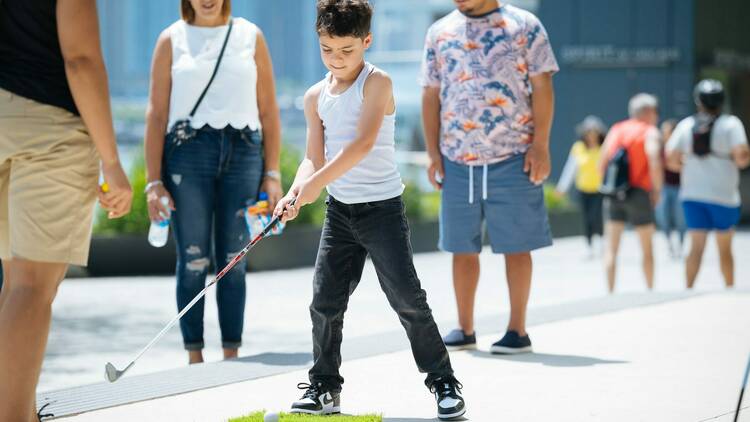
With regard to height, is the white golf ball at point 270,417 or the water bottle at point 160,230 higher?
the water bottle at point 160,230

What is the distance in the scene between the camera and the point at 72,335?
884cm

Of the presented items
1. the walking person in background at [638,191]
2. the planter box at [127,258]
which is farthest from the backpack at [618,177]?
the planter box at [127,258]

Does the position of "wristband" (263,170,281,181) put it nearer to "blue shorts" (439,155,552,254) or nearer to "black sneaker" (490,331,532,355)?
"blue shorts" (439,155,552,254)

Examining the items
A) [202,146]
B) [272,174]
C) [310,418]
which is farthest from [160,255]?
[310,418]

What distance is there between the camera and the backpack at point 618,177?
10531 mm

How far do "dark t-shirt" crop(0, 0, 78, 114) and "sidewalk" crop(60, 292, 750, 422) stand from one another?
1302mm

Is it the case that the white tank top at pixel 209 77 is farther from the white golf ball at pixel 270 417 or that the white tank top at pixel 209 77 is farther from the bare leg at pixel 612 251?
the bare leg at pixel 612 251

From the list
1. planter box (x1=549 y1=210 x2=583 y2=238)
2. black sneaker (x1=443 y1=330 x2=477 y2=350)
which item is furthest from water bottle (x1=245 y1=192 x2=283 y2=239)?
planter box (x1=549 y1=210 x2=583 y2=238)

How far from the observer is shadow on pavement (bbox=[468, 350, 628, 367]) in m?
5.85

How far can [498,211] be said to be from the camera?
629 cm

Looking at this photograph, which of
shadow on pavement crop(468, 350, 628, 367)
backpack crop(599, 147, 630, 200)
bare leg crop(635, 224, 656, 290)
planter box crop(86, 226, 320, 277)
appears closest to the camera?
shadow on pavement crop(468, 350, 628, 367)

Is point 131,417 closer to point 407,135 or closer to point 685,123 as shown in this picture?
point 685,123

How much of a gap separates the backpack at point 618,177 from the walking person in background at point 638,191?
2cm

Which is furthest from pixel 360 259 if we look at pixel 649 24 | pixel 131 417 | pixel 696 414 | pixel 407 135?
pixel 407 135
